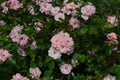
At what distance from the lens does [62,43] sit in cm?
326

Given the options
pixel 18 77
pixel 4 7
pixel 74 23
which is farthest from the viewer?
pixel 4 7

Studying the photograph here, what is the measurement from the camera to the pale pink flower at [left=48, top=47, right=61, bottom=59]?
326 centimetres

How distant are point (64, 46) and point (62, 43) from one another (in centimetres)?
3

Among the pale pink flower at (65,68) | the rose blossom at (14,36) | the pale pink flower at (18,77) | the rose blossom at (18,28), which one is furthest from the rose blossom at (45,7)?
the pale pink flower at (18,77)

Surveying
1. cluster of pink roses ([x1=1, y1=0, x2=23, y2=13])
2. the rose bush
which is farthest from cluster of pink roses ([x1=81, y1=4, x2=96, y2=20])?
cluster of pink roses ([x1=1, y1=0, x2=23, y2=13])

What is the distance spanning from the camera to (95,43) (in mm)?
3457

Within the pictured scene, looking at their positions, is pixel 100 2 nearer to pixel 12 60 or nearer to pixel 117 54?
pixel 117 54

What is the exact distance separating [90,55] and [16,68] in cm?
59

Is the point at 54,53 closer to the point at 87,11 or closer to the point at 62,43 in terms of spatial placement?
the point at 62,43

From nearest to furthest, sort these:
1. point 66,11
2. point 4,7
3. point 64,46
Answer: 1. point 64,46
2. point 66,11
3. point 4,7

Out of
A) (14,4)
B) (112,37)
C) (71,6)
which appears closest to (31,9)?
(14,4)

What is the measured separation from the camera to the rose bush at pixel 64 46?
3.28 meters

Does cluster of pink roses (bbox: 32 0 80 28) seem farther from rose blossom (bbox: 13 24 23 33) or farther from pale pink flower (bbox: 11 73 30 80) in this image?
pale pink flower (bbox: 11 73 30 80)

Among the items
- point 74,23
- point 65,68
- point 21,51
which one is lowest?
point 65,68
